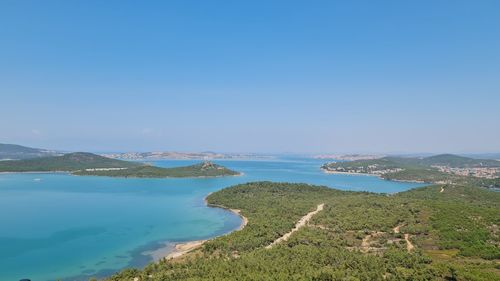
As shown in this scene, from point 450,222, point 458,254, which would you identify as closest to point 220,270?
point 458,254

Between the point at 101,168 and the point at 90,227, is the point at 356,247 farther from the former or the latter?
the point at 101,168

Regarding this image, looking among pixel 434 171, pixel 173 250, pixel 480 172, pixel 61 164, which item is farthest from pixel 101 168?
pixel 480 172

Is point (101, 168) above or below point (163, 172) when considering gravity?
above

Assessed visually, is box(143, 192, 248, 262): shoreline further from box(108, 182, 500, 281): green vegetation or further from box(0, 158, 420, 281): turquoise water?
box(108, 182, 500, 281): green vegetation

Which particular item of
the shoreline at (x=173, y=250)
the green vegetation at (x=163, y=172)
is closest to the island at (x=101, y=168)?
the green vegetation at (x=163, y=172)

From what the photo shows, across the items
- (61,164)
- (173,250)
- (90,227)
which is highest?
(61,164)

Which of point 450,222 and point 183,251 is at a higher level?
point 450,222

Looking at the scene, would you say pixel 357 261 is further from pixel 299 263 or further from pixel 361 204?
pixel 361 204
